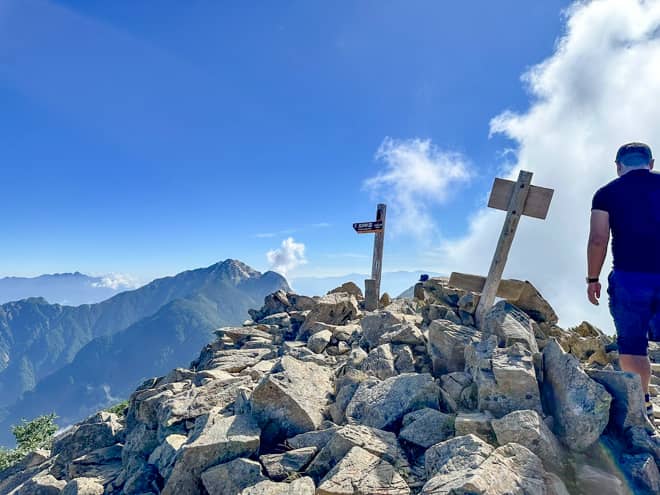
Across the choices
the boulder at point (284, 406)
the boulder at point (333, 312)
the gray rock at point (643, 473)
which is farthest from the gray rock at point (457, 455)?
the boulder at point (333, 312)

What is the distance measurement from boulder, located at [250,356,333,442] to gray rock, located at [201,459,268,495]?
887 millimetres

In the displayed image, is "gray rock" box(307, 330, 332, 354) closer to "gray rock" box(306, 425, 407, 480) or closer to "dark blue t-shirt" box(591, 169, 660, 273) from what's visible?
"gray rock" box(306, 425, 407, 480)

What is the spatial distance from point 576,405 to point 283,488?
162 inches

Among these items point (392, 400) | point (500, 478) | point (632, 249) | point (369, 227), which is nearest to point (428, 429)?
point (392, 400)

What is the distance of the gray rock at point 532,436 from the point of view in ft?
15.1

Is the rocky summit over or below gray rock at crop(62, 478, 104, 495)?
over

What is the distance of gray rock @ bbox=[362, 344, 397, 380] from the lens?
26.2 ft

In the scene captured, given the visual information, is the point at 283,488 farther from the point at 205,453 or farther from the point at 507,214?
the point at 507,214

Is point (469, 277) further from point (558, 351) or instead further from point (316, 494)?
point (316, 494)

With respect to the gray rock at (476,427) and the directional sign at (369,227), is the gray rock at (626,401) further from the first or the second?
the directional sign at (369,227)

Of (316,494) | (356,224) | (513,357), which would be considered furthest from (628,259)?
(356,224)

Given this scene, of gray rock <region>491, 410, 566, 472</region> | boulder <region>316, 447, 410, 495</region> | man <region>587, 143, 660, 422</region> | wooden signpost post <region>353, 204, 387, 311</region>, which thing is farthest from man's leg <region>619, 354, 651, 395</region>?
wooden signpost post <region>353, 204, 387, 311</region>

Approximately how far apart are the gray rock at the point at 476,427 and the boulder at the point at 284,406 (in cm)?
242

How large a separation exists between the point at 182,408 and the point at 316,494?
457 centimetres
